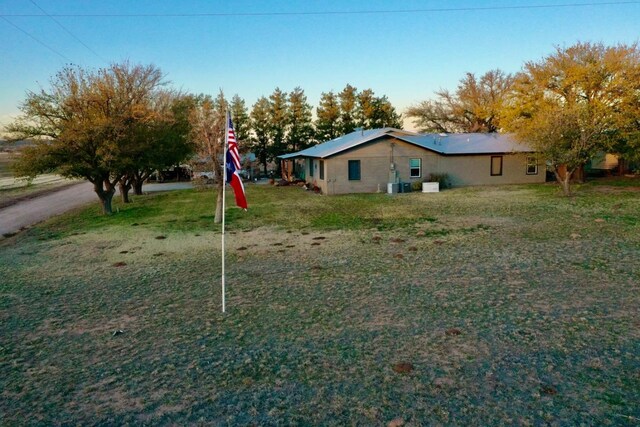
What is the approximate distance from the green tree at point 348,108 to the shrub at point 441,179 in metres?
22.6

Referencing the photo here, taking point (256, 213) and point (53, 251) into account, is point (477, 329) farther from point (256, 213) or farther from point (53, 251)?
point (256, 213)

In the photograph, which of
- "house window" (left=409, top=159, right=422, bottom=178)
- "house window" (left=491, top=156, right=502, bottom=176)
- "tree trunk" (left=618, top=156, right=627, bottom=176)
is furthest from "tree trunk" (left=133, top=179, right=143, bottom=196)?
"tree trunk" (left=618, top=156, right=627, bottom=176)

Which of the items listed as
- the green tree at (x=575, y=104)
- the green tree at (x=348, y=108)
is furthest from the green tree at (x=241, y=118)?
the green tree at (x=575, y=104)

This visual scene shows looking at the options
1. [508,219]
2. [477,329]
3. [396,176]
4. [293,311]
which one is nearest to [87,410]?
[293,311]

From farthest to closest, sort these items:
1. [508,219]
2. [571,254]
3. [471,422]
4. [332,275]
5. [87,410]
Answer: [508,219] < [571,254] < [332,275] < [87,410] < [471,422]

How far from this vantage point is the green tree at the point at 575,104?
22000 mm

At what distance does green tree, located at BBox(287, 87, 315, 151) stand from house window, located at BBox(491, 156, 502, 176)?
23529 mm

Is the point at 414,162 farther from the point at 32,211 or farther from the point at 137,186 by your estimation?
the point at 32,211

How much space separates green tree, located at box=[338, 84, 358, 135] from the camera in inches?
1973

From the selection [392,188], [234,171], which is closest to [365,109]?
[392,188]

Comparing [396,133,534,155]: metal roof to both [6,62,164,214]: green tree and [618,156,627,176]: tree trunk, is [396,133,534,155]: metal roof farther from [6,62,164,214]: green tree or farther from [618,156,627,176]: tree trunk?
[6,62,164,214]: green tree

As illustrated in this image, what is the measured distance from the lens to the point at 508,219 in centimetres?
1557

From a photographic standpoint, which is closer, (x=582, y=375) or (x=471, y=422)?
(x=471, y=422)

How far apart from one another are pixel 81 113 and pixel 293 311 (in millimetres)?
18503
